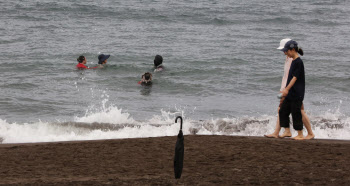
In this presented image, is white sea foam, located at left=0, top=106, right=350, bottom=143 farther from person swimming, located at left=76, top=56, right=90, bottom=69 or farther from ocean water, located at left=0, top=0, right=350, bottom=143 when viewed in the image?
person swimming, located at left=76, top=56, right=90, bottom=69

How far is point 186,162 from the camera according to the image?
7469 mm

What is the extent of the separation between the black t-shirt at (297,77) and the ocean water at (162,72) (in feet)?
10.2

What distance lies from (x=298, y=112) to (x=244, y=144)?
980 mm

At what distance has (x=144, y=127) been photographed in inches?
471

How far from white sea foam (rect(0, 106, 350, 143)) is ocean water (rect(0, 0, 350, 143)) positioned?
2 centimetres

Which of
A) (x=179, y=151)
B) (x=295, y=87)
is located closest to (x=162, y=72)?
(x=295, y=87)

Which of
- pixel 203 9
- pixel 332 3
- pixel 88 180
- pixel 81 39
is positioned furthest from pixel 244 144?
pixel 332 3

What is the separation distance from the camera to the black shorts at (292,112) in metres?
8.63

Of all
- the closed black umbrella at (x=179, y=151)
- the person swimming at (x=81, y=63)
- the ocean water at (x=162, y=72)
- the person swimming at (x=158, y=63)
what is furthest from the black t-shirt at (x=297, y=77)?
the person swimming at (x=81, y=63)

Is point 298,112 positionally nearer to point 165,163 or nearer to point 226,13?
point 165,163

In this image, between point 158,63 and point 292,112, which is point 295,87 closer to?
point 292,112

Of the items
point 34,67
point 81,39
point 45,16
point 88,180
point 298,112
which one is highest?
point 45,16

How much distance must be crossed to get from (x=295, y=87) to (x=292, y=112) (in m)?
0.41

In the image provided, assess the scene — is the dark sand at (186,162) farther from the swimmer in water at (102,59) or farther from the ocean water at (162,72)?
the swimmer in water at (102,59)
